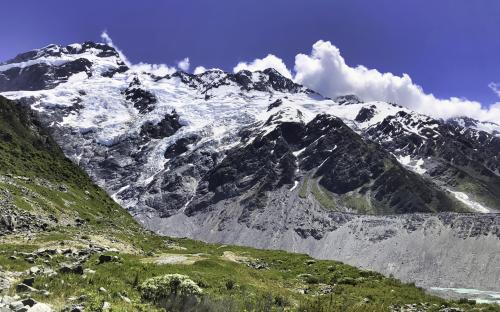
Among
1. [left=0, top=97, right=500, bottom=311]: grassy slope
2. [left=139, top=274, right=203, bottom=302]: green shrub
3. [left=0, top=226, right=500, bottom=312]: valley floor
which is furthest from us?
[left=139, top=274, right=203, bottom=302]: green shrub

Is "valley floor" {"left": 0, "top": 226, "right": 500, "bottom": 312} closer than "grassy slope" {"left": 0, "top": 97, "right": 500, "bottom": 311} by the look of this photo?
Yes

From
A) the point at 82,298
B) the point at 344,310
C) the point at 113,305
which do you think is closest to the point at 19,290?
the point at 82,298

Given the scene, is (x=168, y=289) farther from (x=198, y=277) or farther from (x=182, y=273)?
(x=182, y=273)

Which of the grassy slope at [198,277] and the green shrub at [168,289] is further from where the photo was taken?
the green shrub at [168,289]

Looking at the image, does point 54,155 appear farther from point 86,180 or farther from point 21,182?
point 21,182

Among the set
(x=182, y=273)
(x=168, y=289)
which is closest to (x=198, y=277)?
(x=182, y=273)

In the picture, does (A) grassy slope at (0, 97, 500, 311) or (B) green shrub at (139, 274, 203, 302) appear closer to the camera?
(A) grassy slope at (0, 97, 500, 311)

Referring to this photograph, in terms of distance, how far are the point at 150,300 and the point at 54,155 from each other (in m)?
103

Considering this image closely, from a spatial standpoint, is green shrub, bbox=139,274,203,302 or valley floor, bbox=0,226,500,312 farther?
green shrub, bbox=139,274,203,302

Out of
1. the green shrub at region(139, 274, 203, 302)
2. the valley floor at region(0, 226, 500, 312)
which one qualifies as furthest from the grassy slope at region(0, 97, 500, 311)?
the green shrub at region(139, 274, 203, 302)

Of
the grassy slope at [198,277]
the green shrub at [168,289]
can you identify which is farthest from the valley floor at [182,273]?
the green shrub at [168,289]

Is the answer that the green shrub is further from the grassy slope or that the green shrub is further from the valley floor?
the grassy slope

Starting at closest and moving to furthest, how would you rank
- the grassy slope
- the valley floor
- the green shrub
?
the valley floor < the grassy slope < the green shrub

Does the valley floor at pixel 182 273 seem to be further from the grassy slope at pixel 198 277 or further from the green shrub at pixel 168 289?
the green shrub at pixel 168 289
